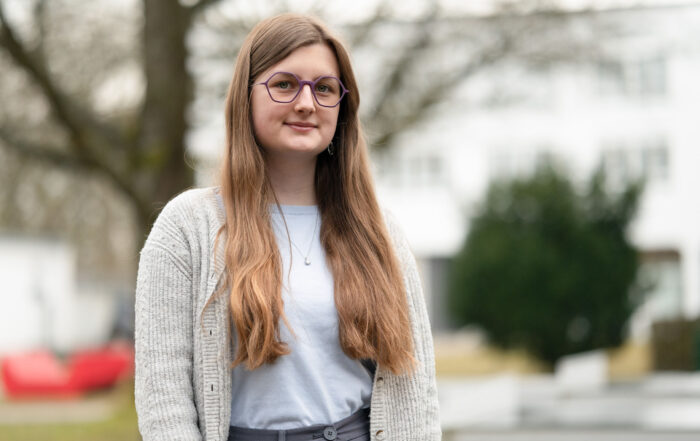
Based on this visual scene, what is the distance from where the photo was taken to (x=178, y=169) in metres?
8.46

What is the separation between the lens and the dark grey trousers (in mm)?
2410

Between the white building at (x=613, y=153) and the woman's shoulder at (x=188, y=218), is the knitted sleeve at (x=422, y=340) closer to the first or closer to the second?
the woman's shoulder at (x=188, y=218)

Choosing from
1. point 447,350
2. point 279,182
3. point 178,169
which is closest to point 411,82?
point 178,169

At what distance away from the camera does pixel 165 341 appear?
7.84 feet

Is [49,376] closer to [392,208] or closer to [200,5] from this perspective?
[392,208]

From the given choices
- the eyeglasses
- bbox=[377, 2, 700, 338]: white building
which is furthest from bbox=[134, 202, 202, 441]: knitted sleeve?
bbox=[377, 2, 700, 338]: white building

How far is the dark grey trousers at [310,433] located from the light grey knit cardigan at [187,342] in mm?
43

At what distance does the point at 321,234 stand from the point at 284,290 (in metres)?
0.25

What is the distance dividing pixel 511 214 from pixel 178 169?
10.9m

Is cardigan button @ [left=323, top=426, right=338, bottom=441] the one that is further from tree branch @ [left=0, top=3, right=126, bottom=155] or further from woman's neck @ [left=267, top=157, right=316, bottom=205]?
tree branch @ [left=0, top=3, right=126, bottom=155]

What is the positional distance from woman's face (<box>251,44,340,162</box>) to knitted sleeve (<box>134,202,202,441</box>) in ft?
1.18

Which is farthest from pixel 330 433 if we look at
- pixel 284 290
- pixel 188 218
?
A: pixel 188 218

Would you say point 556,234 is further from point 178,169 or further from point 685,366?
point 178,169

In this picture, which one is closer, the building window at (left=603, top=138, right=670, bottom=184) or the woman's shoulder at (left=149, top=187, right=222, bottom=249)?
the woman's shoulder at (left=149, top=187, right=222, bottom=249)
